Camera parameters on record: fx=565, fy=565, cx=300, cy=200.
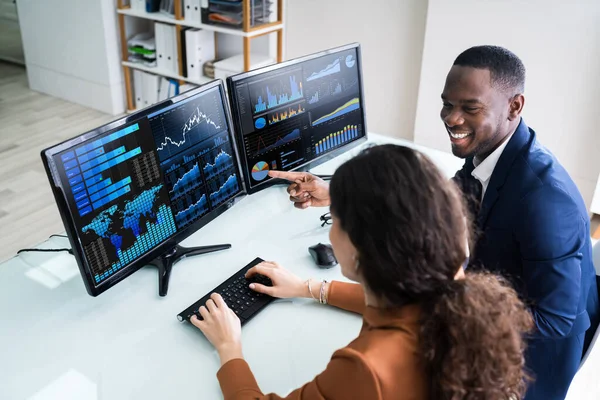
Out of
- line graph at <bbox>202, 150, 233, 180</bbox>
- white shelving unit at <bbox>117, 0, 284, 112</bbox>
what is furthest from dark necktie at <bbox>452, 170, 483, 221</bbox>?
white shelving unit at <bbox>117, 0, 284, 112</bbox>

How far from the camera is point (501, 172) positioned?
1461 mm

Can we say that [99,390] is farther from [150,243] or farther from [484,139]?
[484,139]

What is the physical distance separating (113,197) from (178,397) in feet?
1.56

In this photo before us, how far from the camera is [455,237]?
0.92 m

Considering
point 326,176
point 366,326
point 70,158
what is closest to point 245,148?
point 326,176

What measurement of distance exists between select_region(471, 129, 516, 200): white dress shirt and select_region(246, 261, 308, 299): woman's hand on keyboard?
0.58 meters

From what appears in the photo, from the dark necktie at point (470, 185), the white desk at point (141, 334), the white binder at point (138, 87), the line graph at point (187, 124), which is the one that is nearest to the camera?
the white desk at point (141, 334)

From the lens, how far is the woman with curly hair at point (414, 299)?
0.87m

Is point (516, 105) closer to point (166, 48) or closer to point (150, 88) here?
point (166, 48)

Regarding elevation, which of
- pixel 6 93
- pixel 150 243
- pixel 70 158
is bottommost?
pixel 6 93

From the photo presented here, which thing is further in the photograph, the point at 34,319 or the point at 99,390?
the point at 34,319

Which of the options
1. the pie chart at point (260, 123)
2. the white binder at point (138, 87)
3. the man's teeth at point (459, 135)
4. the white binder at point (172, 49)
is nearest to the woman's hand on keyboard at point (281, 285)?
the pie chart at point (260, 123)

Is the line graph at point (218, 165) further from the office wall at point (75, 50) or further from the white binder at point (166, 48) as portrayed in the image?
the office wall at point (75, 50)

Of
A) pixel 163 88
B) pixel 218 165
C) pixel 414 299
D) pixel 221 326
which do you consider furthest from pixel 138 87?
pixel 414 299
